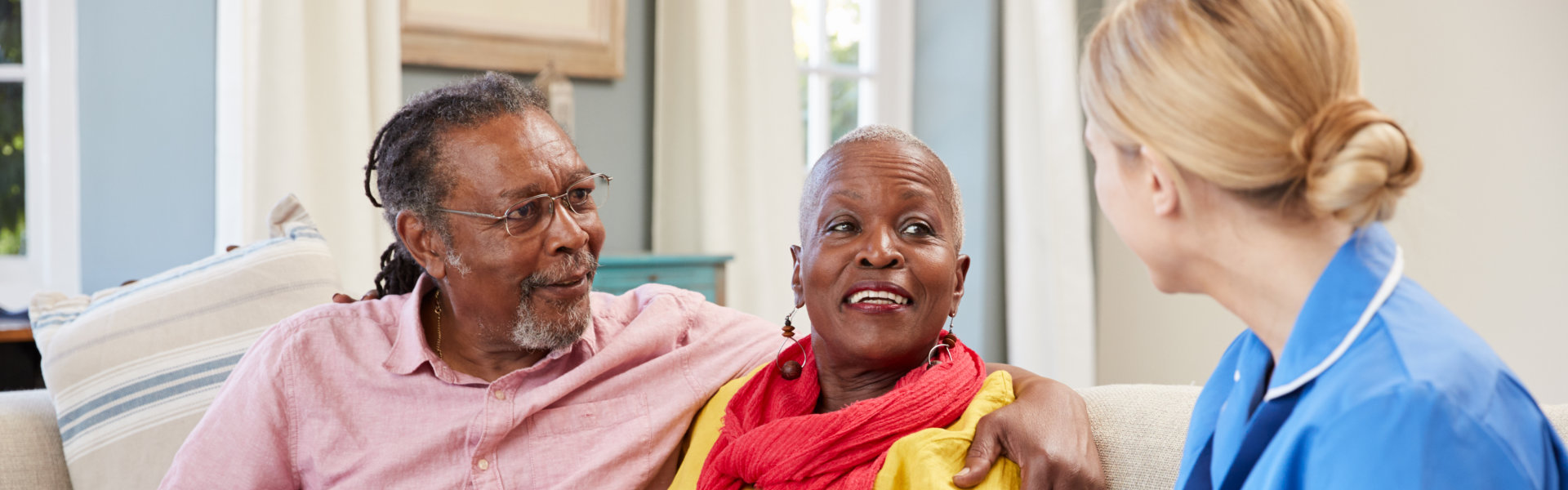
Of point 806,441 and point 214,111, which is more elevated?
point 214,111

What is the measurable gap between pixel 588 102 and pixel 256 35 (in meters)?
1.01

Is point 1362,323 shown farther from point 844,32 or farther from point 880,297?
point 844,32

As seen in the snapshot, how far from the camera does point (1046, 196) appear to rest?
3.99 meters

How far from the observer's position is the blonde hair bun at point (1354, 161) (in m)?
0.74

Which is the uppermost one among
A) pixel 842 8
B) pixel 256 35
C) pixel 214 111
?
pixel 842 8

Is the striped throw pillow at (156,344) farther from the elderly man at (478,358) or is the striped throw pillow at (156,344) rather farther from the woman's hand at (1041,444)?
the woman's hand at (1041,444)

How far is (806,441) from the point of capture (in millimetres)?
1203

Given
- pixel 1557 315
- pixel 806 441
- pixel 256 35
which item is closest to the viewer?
pixel 806 441

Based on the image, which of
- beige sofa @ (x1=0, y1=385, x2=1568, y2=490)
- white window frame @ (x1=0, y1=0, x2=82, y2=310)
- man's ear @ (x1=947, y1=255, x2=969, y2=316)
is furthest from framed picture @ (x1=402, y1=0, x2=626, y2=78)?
beige sofa @ (x1=0, y1=385, x2=1568, y2=490)

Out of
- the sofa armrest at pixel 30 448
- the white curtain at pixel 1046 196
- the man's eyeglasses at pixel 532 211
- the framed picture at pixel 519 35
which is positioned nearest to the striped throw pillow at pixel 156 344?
the sofa armrest at pixel 30 448

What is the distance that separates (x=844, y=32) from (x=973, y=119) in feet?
1.97

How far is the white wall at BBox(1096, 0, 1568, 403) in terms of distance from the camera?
323 cm

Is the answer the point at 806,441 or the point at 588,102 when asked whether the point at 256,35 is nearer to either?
the point at 588,102

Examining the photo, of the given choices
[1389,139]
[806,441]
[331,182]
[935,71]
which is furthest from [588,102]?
[1389,139]
